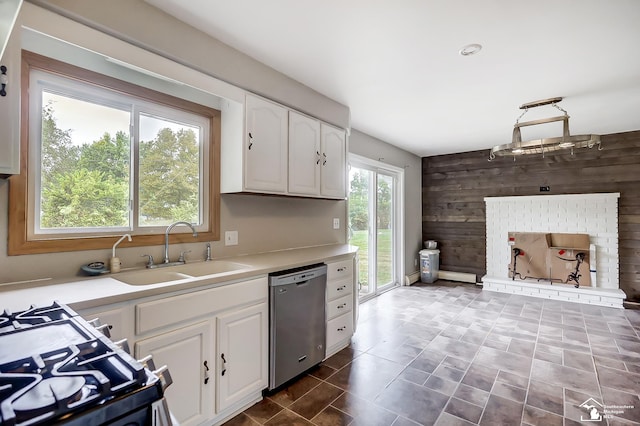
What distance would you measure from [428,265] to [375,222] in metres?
1.68

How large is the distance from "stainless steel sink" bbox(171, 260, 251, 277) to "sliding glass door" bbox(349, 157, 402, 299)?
232 centimetres

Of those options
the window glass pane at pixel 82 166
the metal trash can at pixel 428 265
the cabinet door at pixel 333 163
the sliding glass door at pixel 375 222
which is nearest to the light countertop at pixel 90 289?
the window glass pane at pixel 82 166

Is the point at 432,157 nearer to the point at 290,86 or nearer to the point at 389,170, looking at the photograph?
the point at 389,170

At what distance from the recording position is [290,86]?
9.07ft

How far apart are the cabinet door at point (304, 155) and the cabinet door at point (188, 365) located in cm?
144

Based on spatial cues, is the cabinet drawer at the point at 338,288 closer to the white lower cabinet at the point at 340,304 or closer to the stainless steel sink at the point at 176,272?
the white lower cabinet at the point at 340,304

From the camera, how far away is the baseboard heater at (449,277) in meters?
5.61

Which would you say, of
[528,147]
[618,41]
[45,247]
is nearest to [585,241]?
[528,147]

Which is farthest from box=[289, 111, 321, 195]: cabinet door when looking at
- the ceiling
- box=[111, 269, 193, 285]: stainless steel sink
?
box=[111, 269, 193, 285]: stainless steel sink

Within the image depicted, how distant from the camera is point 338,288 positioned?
2.81 metres

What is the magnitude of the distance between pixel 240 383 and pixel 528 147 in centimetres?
330

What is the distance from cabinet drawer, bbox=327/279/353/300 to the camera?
2711 mm

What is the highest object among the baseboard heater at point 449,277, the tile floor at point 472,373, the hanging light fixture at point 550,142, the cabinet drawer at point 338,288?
the hanging light fixture at point 550,142

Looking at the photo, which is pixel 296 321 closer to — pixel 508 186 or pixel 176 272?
pixel 176 272
